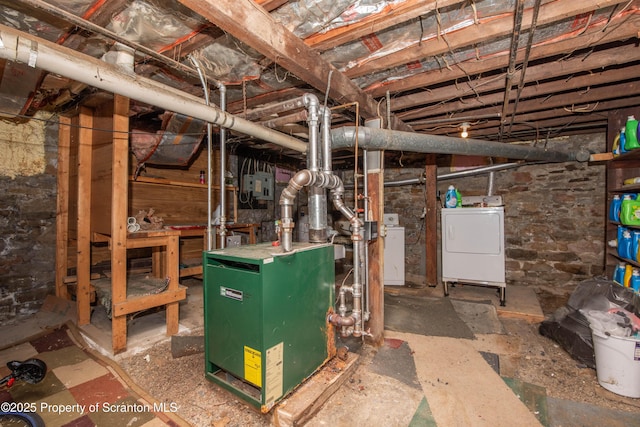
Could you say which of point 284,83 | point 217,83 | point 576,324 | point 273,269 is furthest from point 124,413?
point 576,324

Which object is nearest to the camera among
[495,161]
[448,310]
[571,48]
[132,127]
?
[571,48]

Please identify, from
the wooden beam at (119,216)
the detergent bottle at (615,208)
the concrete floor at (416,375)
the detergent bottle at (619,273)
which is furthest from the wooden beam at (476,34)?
the detergent bottle at (619,273)

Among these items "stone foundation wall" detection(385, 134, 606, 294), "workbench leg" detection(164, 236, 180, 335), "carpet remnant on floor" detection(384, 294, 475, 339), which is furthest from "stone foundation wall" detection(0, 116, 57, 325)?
"stone foundation wall" detection(385, 134, 606, 294)

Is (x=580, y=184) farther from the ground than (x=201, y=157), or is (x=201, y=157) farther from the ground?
(x=201, y=157)

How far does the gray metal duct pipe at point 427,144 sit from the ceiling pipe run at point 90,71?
33.2 inches

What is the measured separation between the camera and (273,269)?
4.81 ft

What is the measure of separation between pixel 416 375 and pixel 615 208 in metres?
3.07

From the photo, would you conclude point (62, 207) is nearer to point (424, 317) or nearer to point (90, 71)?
point (90, 71)

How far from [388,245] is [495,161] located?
6.80ft

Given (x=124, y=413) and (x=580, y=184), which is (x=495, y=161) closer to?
(x=580, y=184)

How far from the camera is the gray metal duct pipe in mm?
2059

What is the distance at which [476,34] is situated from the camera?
157 cm

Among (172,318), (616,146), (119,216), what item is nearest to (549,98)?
(616,146)

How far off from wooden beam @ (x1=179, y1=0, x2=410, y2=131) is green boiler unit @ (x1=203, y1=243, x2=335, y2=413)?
1084 mm
